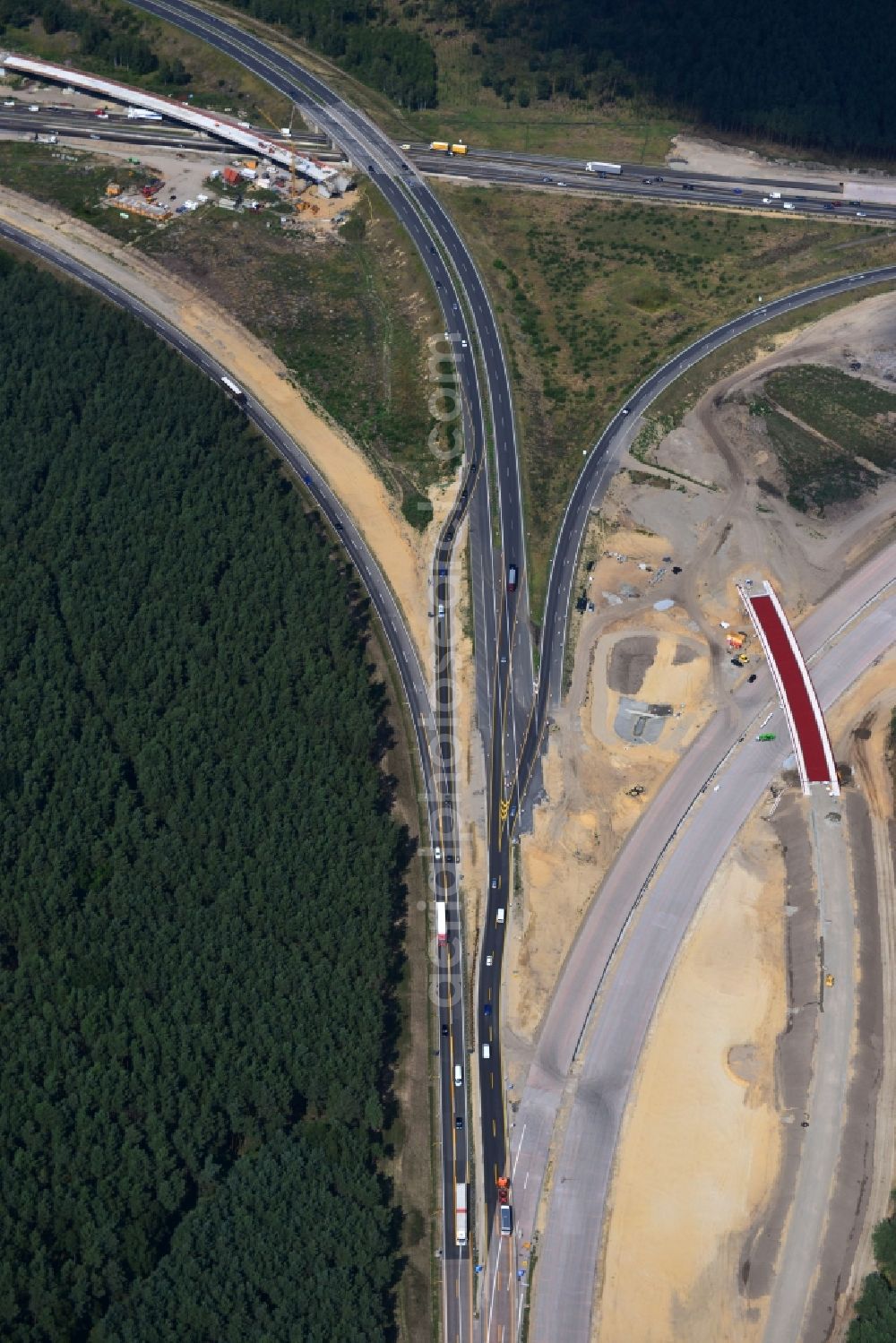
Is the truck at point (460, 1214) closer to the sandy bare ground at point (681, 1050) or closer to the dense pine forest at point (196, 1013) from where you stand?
the dense pine forest at point (196, 1013)

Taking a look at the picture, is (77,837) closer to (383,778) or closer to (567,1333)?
(383,778)

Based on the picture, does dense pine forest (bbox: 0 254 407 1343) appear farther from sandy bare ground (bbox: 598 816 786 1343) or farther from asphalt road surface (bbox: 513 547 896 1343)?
sandy bare ground (bbox: 598 816 786 1343)

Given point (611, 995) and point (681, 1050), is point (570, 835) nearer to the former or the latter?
point (611, 995)

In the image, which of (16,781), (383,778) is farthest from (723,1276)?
(16,781)

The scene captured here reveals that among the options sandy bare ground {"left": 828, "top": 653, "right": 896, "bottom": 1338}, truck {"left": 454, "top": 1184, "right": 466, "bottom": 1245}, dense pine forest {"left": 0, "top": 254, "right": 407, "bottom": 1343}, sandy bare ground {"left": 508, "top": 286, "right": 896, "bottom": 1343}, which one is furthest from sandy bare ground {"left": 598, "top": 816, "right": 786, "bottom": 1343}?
dense pine forest {"left": 0, "top": 254, "right": 407, "bottom": 1343}

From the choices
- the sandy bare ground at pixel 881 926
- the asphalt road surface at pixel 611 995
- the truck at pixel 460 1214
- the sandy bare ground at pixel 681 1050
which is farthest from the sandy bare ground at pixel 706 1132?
the truck at pixel 460 1214

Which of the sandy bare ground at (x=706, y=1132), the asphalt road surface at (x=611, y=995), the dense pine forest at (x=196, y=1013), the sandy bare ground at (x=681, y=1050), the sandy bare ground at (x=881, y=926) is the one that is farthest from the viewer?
the asphalt road surface at (x=611, y=995)
